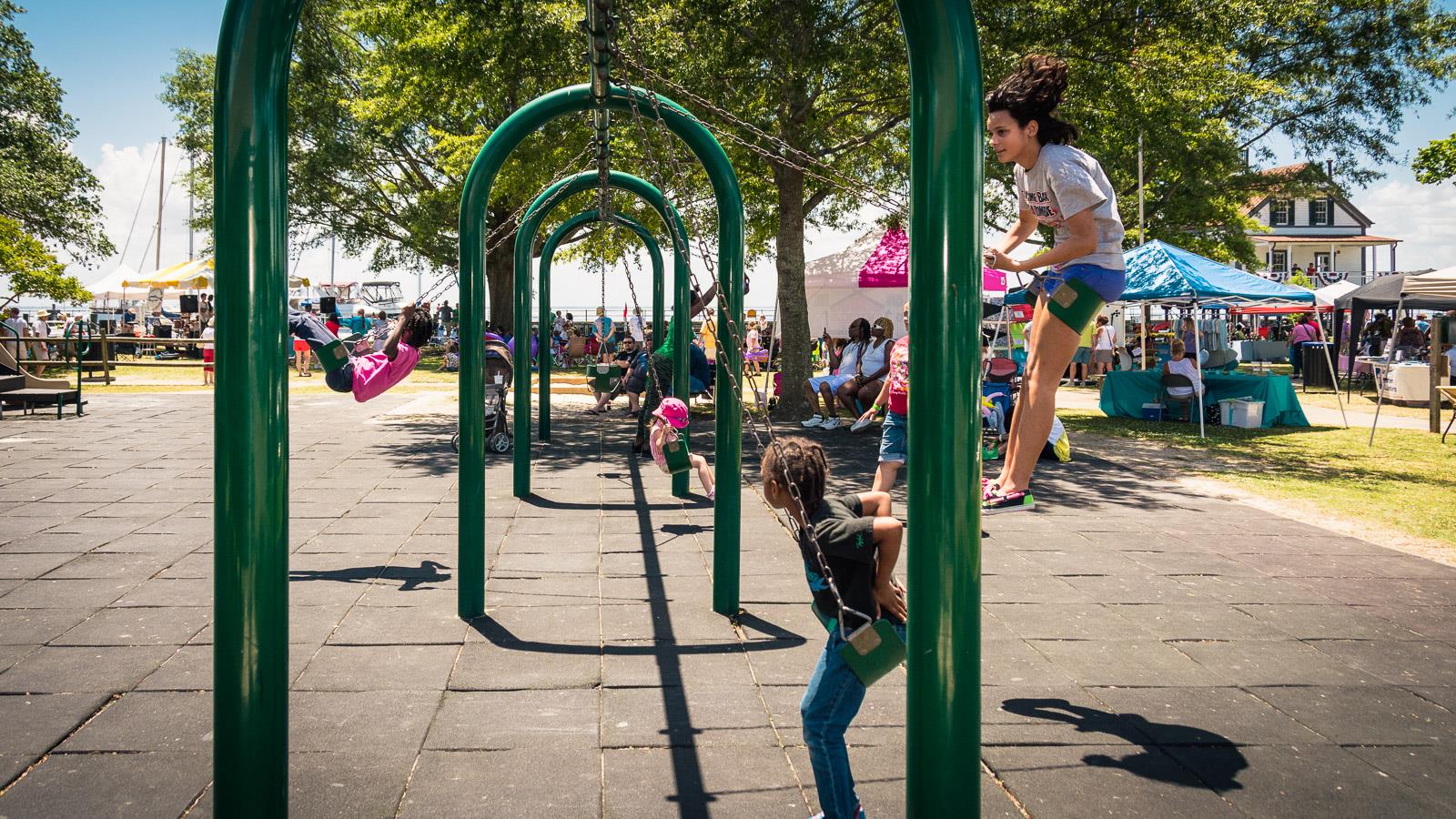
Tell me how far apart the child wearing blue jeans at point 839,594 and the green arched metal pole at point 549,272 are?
21.5 ft

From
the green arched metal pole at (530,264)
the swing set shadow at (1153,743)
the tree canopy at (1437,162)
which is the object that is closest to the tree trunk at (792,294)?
the green arched metal pole at (530,264)

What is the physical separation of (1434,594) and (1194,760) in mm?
3112

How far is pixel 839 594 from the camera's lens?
2588mm

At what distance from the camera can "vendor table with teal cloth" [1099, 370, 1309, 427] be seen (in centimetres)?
1484

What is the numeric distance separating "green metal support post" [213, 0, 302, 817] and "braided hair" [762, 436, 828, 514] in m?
1.19

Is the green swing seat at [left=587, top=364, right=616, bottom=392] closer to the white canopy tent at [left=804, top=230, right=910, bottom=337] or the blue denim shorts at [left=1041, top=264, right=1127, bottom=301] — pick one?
the white canopy tent at [left=804, top=230, right=910, bottom=337]

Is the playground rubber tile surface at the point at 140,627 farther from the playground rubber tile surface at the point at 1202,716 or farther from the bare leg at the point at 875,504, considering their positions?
the playground rubber tile surface at the point at 1202,716

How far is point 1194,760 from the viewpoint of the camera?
10.3 feet

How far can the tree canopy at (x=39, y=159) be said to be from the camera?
86.1 feet

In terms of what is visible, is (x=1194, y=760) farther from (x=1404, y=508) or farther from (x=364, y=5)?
(x=364, y=5)

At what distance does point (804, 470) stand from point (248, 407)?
4.43ft

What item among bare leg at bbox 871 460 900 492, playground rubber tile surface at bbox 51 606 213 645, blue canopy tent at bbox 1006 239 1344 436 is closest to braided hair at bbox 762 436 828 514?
bare leg at bbox 871 460 900 492

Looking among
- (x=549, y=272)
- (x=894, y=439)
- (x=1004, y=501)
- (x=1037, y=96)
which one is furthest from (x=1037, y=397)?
(x=549, y=272)

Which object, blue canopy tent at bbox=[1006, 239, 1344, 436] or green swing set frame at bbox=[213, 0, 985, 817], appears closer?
green swing set frame at bbox=[213, 0, 985, 817]
